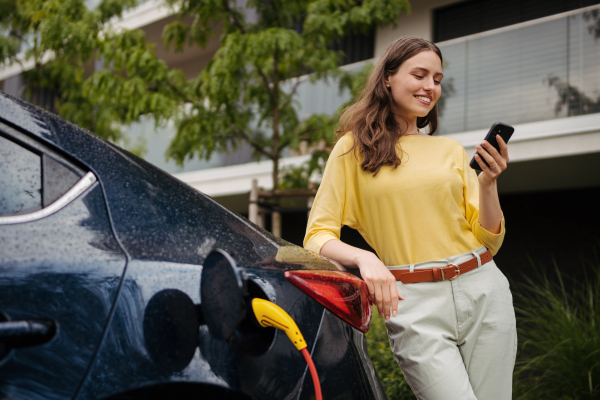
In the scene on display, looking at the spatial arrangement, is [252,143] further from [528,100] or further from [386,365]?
[528,100]

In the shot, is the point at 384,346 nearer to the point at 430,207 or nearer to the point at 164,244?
the point at 430,207

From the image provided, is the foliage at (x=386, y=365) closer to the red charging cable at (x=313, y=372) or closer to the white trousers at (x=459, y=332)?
the white trousers at (x=459, y=332)

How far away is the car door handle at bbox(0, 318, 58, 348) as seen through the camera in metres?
0.91

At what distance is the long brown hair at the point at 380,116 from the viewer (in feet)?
5.69

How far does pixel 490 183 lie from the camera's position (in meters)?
1.67

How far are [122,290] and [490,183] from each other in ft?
3.68

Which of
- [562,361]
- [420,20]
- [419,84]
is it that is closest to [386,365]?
[562,361]

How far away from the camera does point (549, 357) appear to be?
358 centimetres

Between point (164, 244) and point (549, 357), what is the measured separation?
10.6 feet

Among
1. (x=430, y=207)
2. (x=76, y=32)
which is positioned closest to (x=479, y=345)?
(x=430, y=207)

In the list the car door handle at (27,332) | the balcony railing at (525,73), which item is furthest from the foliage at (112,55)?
the car door handle at (27,332)

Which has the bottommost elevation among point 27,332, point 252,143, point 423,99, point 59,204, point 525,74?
point 27,332

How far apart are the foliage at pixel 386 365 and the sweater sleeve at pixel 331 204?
1.73 meters

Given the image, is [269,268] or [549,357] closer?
[269,268]
